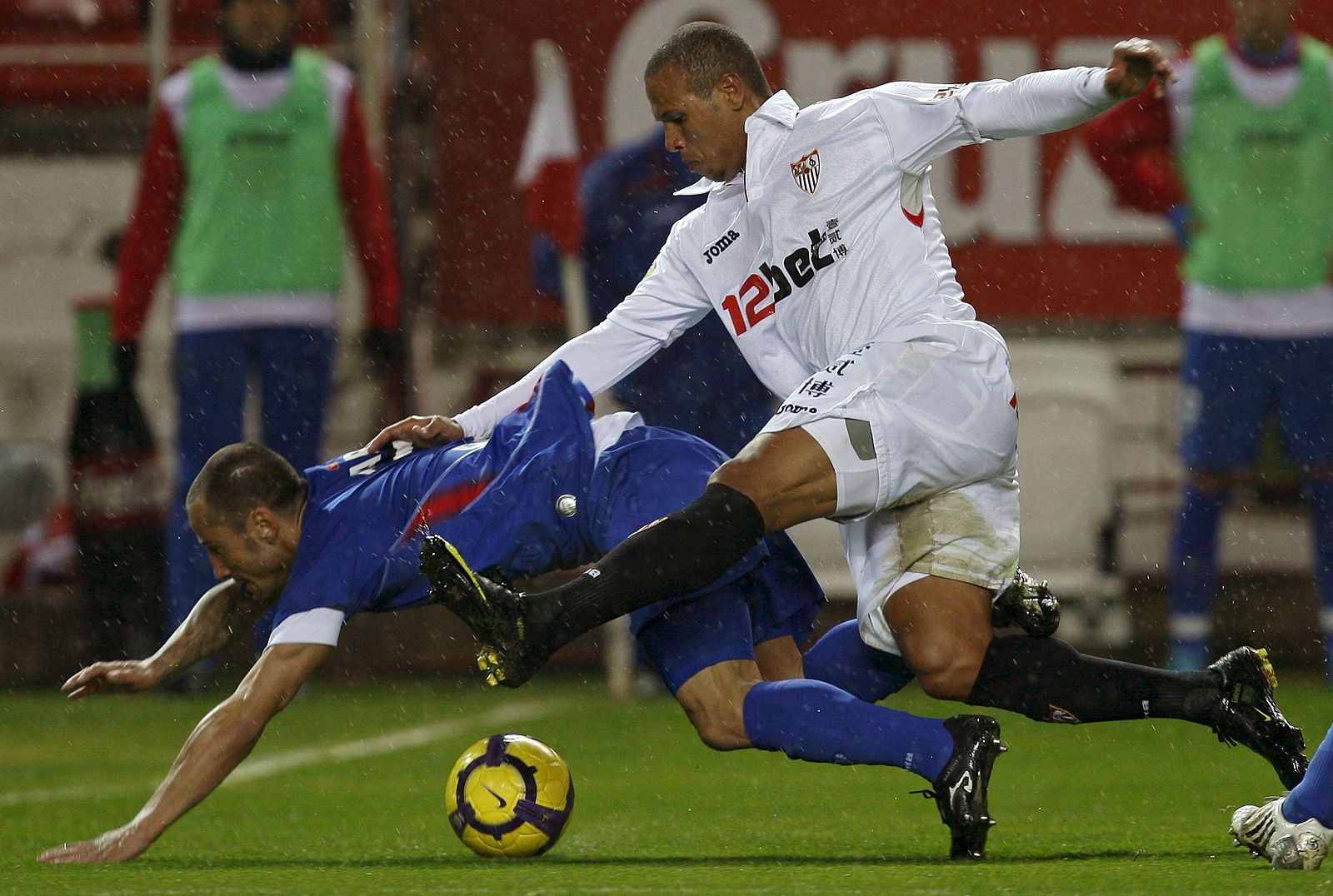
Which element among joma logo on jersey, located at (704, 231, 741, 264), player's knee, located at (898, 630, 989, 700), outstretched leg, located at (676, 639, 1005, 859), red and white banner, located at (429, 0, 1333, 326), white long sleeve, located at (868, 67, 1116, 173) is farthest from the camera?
red and white banner, located at (429, 0, 1333, 326)

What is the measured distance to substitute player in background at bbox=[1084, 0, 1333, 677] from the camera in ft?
26.0

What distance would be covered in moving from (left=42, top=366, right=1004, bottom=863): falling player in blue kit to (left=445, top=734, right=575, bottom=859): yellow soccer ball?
360mm

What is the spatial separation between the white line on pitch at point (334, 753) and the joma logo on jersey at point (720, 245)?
250cm

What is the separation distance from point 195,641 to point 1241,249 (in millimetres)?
4636

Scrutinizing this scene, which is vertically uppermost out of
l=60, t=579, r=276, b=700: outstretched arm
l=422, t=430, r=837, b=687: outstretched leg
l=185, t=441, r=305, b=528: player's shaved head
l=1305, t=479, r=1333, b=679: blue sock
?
l=185, t=441, r=305, b=528: player's shaved head

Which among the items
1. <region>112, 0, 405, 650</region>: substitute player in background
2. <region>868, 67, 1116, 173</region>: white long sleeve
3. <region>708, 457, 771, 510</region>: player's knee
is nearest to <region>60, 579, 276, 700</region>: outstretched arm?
<region>708, 457, 771, 510</region>: player's knee

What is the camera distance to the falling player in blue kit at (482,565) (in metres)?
4.57

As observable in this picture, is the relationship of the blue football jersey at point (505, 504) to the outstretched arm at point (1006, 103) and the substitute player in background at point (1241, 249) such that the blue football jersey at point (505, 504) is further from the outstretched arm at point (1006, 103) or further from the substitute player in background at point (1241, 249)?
the substitute player in background at point (1241, 249)

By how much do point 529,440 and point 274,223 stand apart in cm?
365

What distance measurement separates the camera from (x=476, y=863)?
4648 mm

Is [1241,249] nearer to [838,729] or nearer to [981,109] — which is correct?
[981,109]

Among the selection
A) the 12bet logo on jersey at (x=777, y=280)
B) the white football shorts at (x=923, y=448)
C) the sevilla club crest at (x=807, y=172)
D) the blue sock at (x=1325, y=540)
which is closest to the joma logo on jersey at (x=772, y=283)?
the 12bet logo on jersey at (x=777, y=280)

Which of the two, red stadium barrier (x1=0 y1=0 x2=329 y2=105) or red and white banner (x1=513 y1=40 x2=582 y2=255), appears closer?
red and white banner (x1=513 y1=40 x2=582 y2=255)

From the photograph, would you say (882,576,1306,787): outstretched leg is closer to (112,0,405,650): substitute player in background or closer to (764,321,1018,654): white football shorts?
(764,321,1018,654): white football shorts
